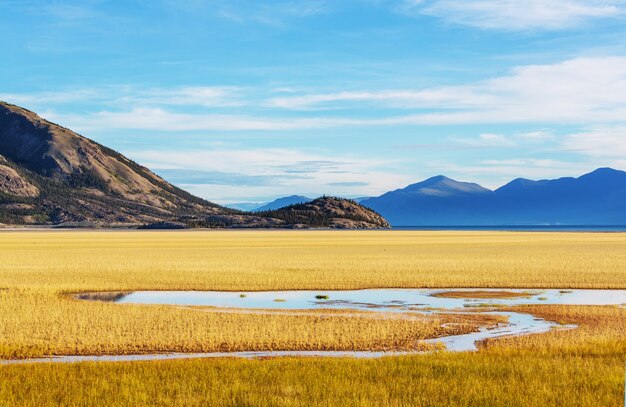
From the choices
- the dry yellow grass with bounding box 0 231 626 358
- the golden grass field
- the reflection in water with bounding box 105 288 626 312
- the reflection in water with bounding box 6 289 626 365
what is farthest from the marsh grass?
the reflection in water with bounding box 105 288 626 312

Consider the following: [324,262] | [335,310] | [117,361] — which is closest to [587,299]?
[335,310]

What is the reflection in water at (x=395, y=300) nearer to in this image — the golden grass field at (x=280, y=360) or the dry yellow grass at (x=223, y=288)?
the golden grass field at (x=280, y=360)

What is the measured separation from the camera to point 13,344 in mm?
26594

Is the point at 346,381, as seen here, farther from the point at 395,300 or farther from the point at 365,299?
the point at 365,299

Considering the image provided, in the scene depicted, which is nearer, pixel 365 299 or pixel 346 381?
pixel 346 381

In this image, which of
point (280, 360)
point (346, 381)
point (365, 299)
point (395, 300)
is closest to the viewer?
point (346, 381)

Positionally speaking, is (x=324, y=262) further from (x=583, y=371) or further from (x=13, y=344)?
(x=583, y=371)

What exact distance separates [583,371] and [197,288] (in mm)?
31320

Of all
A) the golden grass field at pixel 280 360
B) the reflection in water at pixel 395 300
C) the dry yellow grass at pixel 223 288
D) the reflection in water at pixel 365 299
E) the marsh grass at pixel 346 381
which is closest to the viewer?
the marsh grass at pixel 346 381

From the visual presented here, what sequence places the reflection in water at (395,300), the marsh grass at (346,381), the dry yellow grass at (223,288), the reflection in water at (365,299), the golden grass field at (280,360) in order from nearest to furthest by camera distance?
the marsh grass at (346,381), the golden grass field at (280,360), the dry yellow grass at (223,288), the reflection in water at (395,300), the reflection in water at (365,299)

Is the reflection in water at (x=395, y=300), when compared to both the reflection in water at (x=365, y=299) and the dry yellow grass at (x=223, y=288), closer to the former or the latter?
the reflection in water at (x=365, y=299)

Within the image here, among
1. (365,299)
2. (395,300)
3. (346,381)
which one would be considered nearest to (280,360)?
(346,381)

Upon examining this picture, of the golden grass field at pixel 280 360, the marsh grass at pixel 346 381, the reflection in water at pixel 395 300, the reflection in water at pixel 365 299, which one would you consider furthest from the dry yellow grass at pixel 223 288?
the marsh grass at pixel 346 381

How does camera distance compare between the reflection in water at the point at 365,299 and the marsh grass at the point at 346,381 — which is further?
the reflection in water at the point at 365,299
